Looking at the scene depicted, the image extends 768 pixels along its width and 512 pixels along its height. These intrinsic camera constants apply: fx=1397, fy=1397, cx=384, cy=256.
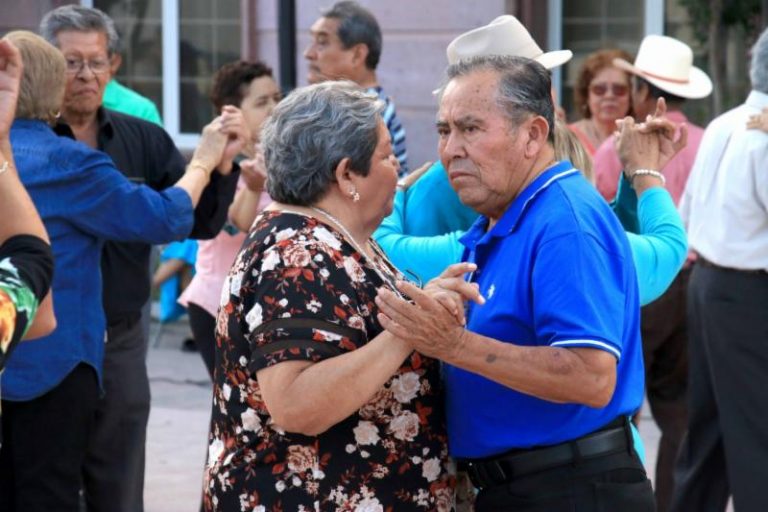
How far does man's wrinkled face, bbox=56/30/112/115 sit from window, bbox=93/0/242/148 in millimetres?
4554

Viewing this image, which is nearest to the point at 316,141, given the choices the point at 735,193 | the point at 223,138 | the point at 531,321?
the point at 531,321

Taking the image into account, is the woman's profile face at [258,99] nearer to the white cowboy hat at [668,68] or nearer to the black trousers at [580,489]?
the white cowboy hat at [668,68]

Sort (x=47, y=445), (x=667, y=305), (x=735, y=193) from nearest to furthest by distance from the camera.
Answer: (x=47, y=445)
(x=735, y=193)
(x=667, y=305)

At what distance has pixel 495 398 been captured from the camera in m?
3.02

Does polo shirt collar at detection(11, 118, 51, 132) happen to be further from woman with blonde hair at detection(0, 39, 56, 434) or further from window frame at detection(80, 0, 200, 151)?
window frame at detection(80, 0, 200, 151)

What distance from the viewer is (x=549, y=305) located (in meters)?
2.84

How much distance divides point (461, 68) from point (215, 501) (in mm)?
1096

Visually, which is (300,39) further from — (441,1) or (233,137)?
(233,137)

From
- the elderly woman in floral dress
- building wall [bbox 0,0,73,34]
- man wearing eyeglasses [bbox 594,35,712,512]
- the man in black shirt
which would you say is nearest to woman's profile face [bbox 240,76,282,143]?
the man in black shirt

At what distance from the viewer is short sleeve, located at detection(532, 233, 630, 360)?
9.22 ft

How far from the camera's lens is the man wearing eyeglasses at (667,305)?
590 cm

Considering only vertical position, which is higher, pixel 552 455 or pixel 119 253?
pixel 119 253

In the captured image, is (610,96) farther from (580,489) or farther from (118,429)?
(580,489)

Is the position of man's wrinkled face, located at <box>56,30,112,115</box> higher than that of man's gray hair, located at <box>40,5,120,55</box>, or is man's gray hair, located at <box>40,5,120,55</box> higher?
man's gray hair, located at <box>40,5,120,55</box>
